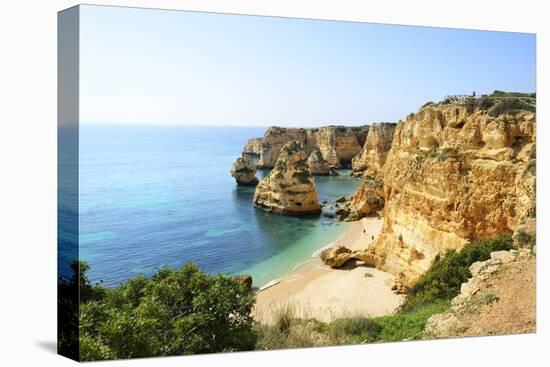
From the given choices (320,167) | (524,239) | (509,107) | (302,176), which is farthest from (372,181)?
(524,239)

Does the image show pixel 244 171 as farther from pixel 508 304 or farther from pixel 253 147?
pixel 508 304

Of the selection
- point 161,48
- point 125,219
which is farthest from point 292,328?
point 161,48

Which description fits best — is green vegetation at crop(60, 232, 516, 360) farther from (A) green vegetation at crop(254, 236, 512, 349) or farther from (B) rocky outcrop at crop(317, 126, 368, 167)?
(B) rocky outcrop at crop(317, 126, 368, 167)

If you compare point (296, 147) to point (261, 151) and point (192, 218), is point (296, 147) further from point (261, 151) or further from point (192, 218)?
point (192, 218)

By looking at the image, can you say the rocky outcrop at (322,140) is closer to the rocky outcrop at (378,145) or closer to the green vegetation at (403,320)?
the rocky outcrop at (378,145)

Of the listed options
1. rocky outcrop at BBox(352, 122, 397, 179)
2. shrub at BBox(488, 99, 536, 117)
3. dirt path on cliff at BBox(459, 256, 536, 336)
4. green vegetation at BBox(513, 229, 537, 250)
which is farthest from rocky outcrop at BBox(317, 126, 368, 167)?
dirt path on cliff at BBox(459, 256, 536, 336)

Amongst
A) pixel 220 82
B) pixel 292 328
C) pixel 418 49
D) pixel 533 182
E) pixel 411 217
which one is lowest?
pixel 292 328

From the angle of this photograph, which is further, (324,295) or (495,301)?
(324,295)

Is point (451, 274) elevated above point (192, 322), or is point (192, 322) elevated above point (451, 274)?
point (451, 274)
